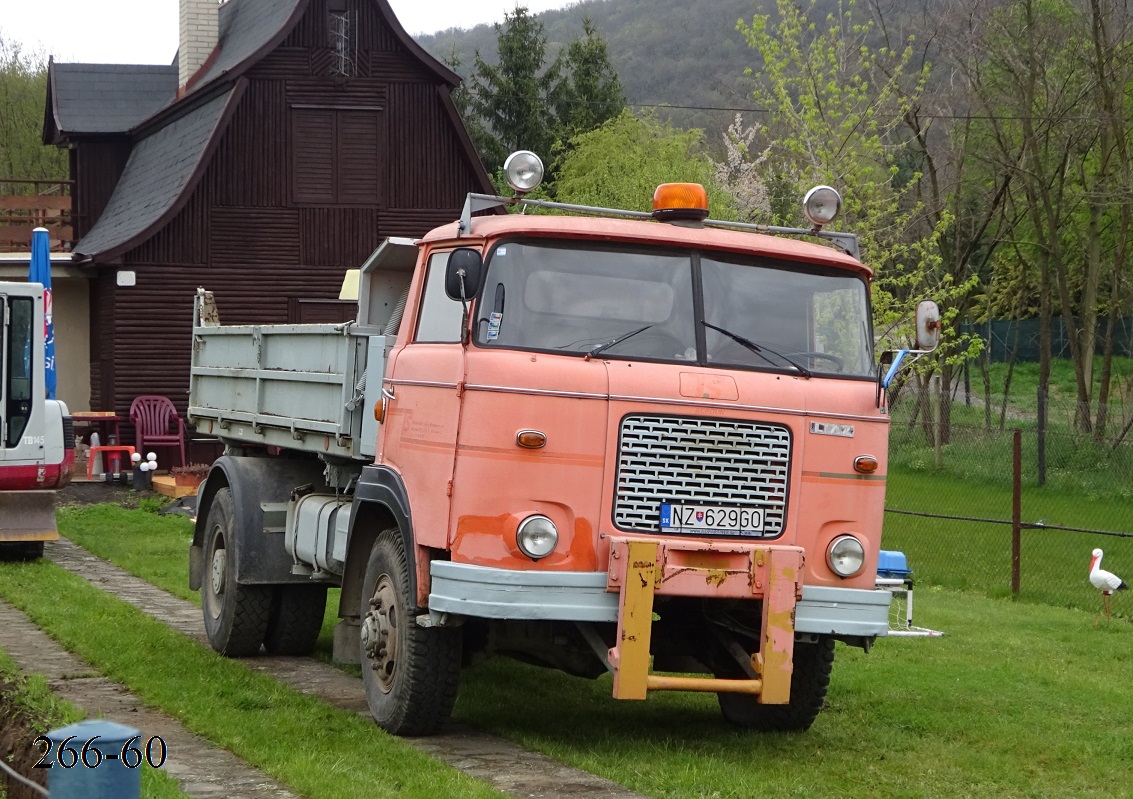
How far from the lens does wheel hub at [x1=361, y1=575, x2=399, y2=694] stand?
8.36m

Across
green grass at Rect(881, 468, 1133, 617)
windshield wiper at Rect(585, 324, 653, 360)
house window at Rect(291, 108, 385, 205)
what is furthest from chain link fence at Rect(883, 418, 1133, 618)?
house window at Rect(291, 108, 385, 205)

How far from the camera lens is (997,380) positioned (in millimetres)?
51562

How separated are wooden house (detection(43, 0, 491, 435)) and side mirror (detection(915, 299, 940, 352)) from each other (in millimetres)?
19708

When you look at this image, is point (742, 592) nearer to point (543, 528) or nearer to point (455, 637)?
point (543, 528)

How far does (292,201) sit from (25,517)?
501 inches

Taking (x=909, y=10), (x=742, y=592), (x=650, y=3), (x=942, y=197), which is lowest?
(x=742, y=592)

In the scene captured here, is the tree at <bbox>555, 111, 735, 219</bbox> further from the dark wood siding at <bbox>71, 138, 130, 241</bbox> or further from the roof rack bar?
the roof rack bar

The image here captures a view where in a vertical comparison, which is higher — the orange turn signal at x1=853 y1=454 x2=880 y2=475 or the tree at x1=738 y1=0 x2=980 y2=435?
the tree at x1=738 y1=0 x2=980 y2=435

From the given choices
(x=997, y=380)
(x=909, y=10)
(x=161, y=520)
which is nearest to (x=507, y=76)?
(x=997, y=380)

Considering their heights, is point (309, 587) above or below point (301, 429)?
below

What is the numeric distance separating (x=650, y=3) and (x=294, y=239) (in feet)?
371

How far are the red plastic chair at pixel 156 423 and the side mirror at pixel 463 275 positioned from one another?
18569 millimetres

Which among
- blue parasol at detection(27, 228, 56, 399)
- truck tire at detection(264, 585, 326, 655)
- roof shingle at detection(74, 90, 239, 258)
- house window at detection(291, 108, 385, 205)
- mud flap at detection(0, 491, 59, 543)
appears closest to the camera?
truck tire at detection(264, 585, 326, 655)

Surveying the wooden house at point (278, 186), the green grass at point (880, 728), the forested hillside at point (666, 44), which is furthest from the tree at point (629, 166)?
the forested hillside at point (666, 44)
